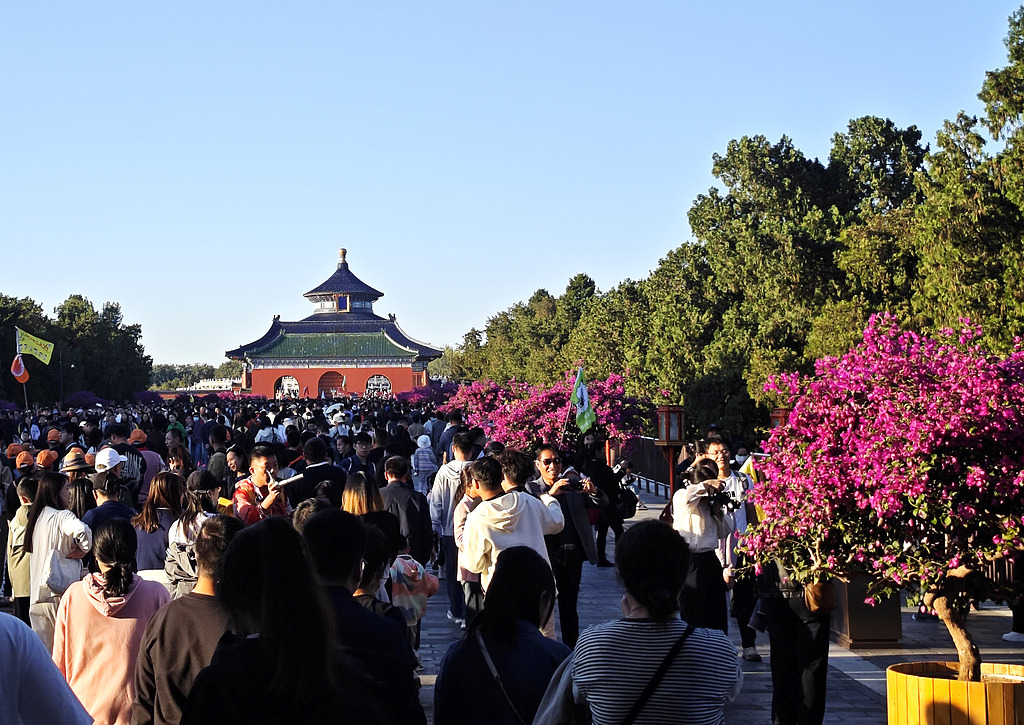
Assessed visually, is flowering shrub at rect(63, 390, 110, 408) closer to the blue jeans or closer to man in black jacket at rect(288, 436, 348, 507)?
the blue jeans

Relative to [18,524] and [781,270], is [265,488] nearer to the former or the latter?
[18,524]

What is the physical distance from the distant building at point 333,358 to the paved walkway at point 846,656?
73.7m

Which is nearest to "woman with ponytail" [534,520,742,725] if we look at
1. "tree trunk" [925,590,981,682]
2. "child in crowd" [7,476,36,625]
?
"tree trunk" [925,590,981,682]

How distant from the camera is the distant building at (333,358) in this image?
85.6 metres

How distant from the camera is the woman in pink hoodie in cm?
484

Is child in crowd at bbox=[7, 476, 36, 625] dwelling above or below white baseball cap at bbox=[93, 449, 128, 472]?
below

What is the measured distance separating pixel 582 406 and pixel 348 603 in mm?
11992

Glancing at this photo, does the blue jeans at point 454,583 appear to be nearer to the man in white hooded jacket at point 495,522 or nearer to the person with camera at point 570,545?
the person with camera at point 570,545

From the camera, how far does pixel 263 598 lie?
2.90m

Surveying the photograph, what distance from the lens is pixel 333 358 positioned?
8631 cm

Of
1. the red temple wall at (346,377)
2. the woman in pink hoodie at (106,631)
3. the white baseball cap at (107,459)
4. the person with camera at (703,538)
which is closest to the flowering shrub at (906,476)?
the person with camera at (703,538)

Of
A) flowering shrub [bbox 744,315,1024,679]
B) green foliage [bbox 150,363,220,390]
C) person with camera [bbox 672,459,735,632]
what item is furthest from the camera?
green foliage [bbox 150,363,220,390]

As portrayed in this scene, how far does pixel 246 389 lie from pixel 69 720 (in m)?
84.8

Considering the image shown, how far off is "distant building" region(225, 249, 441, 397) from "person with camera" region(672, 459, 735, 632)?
7616cm
